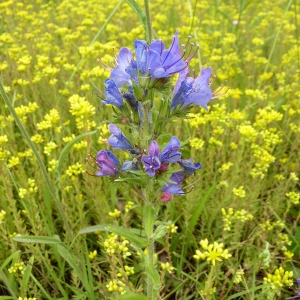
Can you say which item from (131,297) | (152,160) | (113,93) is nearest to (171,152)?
(152,160)

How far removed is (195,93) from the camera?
137 cm

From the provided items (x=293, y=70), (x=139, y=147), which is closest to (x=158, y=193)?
(x=139, y=147)

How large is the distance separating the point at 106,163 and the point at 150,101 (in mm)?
310

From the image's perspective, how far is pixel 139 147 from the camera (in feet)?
4.57

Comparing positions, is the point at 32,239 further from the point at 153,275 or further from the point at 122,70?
the point at 122,70

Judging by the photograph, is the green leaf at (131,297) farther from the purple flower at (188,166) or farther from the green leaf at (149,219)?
the purple flower at (188,166)

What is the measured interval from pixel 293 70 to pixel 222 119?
200 centimetres

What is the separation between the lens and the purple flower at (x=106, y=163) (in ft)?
4.68

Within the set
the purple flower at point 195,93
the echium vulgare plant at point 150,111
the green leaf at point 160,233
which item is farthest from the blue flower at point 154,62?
the green leaf at point 160,233

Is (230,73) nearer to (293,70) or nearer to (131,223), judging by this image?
(293,70)

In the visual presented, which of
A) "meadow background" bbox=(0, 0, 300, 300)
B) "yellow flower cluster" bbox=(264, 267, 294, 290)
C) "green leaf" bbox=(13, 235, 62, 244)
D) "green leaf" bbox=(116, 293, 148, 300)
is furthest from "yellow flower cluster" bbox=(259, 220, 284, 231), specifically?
"green leaf" bbox=(13, 235, 62, 244)

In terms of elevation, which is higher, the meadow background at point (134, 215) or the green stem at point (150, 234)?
the green stem at point (150, 234)

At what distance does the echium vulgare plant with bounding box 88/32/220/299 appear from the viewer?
4.08ft

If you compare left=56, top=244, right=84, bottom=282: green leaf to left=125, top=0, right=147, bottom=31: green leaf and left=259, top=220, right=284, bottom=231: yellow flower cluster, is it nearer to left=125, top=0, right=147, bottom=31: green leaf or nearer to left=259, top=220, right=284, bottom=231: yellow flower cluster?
left=259, top=220, right=284, bottom=231: yellow flower cluster
